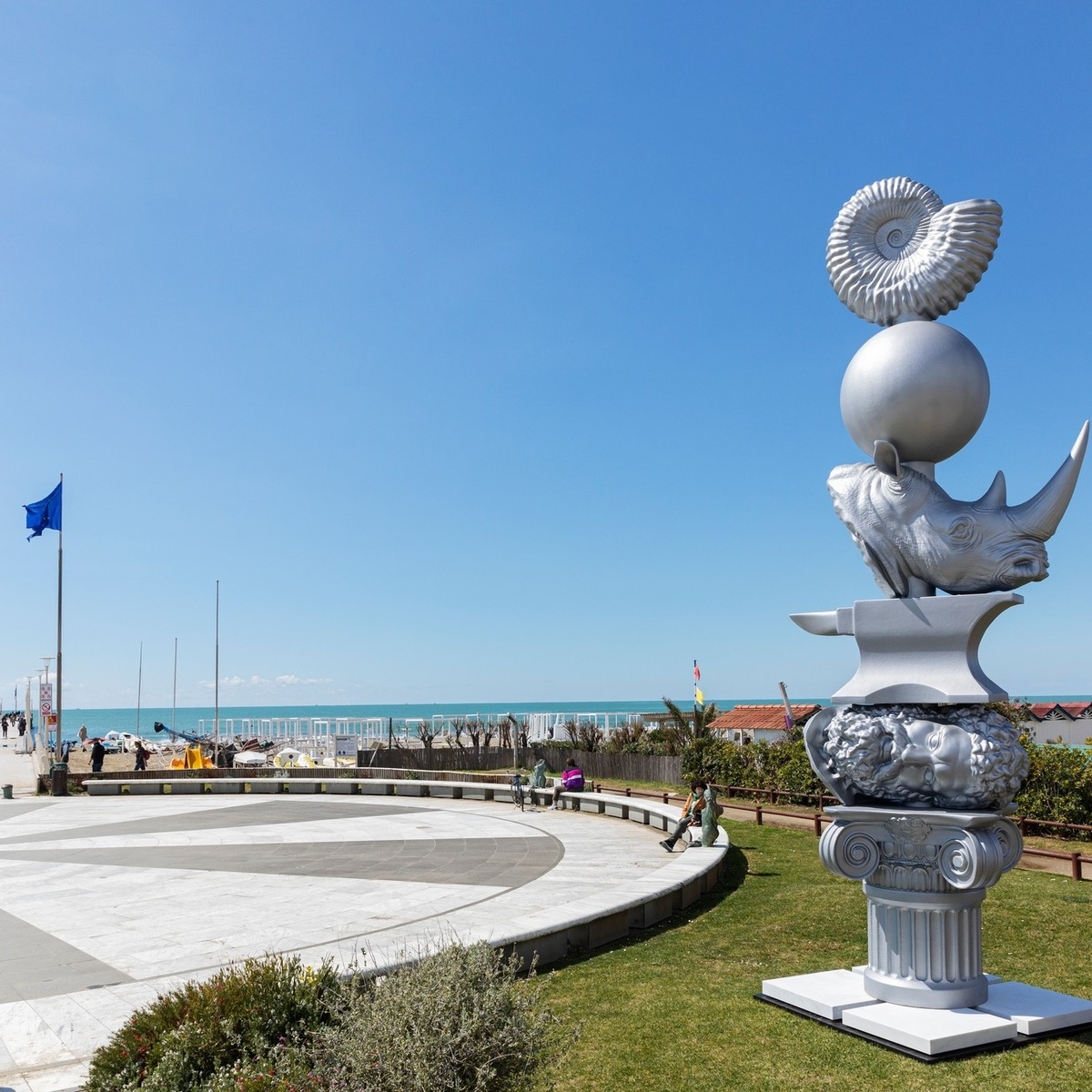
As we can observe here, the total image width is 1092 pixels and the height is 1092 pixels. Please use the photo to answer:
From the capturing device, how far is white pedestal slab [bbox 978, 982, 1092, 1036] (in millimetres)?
7008

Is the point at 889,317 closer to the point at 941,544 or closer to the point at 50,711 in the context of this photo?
the point at 941,544

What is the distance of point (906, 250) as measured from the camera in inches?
322

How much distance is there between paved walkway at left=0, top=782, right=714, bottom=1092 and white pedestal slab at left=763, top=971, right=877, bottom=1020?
2.35m

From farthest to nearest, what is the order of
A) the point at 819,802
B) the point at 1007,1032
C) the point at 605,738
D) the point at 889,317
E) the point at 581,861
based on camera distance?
1. the point at 605,738
2. the point at 819,802
3. the point at 581,861
4. the point at 889,317
5. the point at 1007,1032

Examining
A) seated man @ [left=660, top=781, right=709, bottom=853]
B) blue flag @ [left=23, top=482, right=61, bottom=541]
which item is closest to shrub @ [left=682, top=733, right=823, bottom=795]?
seated man @ [left=660, top=781, right=709, bottom=853]

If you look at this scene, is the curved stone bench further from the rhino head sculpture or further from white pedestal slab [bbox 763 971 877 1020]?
the rhino head sculpture

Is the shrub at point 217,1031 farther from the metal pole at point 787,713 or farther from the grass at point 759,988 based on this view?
the metal pole at point 787,713

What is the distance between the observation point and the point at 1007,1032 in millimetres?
6871

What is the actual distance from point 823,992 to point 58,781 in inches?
1005

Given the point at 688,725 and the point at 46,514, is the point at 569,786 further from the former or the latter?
the point at 46,514

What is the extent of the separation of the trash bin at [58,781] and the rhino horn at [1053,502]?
88.9 ft

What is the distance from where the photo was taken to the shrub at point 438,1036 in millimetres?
4516

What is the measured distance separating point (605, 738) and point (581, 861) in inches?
844

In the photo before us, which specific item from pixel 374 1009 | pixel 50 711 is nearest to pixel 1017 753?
pixel 374 1009
